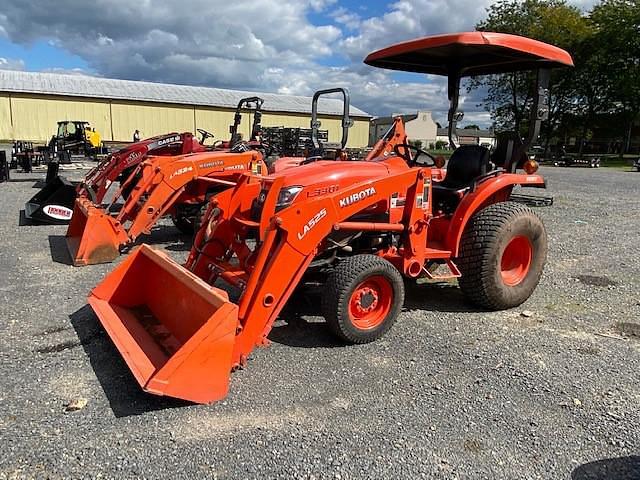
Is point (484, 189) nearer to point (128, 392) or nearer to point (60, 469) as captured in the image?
point (128, 392)

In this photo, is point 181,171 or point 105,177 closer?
point 181,171

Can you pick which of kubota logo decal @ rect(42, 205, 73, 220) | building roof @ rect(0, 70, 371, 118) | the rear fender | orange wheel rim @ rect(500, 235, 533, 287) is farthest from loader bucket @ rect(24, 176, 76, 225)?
building roof @ rect(0, 70, 371, 118)

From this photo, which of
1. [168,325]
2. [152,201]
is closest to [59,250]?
[152,201]

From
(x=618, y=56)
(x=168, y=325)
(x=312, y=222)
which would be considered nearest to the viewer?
(x=312, y=222)

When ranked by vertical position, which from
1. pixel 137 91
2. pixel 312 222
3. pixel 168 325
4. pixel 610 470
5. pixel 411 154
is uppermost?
pixel 137 91

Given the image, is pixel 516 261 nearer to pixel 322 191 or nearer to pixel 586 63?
pixel 322 191

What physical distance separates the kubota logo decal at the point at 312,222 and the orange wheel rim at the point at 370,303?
57 cm

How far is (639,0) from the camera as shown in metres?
34.2

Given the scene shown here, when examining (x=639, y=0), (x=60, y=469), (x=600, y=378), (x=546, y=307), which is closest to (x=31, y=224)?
(x=60, y=469)

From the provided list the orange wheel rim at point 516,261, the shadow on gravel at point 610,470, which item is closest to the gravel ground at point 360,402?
the shadow on gravel at point 610,470

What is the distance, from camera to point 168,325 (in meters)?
3.66

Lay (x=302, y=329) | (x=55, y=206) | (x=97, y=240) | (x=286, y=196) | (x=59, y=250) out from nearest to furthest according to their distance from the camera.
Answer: (x=286, y=196)
(x=302, y=329)
(x=97, y=240)
(x=59, y=250)
(x=55, y=206)

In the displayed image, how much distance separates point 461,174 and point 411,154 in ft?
1.72

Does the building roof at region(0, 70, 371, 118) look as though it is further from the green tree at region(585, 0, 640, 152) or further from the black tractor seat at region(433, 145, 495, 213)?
the black tractor seat at region(433, 145, 495, 213)
